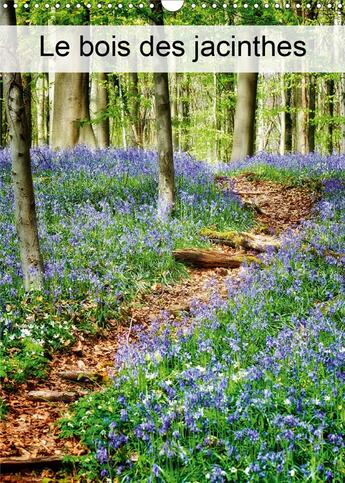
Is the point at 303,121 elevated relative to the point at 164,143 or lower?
elevated

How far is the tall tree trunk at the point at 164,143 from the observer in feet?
29.5

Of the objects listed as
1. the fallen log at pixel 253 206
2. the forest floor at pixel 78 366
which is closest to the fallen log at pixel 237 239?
the forest floor at pixel 78 366

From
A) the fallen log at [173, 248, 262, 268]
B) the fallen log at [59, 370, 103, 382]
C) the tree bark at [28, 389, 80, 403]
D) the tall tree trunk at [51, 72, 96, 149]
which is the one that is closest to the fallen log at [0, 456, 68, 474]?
the tree bark at [28, 389, 80, 403]

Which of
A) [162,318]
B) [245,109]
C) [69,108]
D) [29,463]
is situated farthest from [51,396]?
[245,109]

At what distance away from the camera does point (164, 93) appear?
29.5 ft

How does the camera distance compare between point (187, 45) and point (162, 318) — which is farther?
point (187, 45)

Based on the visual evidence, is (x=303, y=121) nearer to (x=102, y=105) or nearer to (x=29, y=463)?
(x=102, y=105)

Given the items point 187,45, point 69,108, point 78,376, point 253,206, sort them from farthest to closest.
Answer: point 187,45
point 69,108
point 253,206
point 78,376

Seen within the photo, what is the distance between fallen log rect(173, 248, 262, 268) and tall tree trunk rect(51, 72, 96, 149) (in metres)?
7.10

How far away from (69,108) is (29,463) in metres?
11.5

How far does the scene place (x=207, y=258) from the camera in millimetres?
8109

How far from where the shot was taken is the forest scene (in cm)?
350

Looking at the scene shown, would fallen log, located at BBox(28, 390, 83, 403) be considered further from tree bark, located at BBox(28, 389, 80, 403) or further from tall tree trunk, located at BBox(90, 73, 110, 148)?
tall tree trunk, located at BBox(90, 73, 110, 148)

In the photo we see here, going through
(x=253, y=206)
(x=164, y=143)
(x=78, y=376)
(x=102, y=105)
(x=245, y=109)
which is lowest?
(x=78, y=376)
